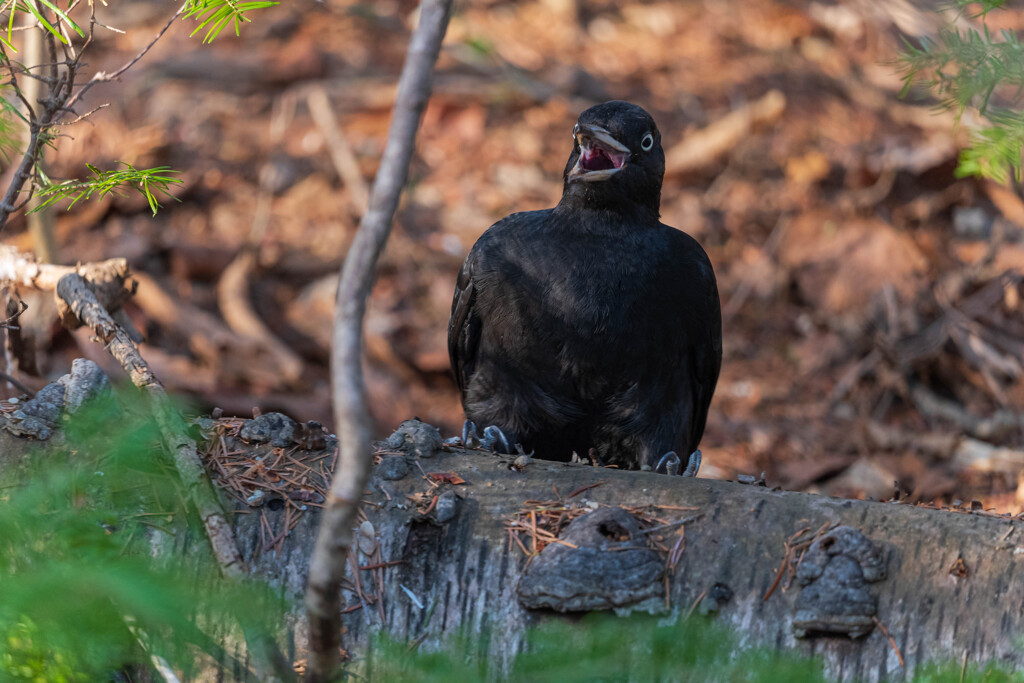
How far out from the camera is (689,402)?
3330mm

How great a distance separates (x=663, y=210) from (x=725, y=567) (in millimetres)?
5997

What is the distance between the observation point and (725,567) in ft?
6.19

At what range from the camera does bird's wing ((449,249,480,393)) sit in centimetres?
318

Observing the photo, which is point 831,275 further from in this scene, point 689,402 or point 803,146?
point 689,402

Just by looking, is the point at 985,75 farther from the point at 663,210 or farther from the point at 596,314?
the point at 663,210

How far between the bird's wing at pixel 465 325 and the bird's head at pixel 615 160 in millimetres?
447

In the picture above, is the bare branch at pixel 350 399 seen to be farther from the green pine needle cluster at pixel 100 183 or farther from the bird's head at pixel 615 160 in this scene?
the bird's head at pixel 615 160

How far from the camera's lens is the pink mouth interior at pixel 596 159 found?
3164 millimetres


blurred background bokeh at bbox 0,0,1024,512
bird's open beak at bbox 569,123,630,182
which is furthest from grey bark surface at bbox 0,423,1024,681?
blurred background bokeh at bbox 0,0,1024,512

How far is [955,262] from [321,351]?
434cm

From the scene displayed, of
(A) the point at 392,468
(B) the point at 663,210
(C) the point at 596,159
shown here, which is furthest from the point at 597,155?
(B) the point at 663,210

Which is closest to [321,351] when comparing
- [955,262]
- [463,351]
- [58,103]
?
[463,351]

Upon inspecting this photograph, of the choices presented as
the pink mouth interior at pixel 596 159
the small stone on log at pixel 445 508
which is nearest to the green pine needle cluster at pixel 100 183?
the small stone on log at pixel 445 508

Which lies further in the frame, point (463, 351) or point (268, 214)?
point (268, 214)
